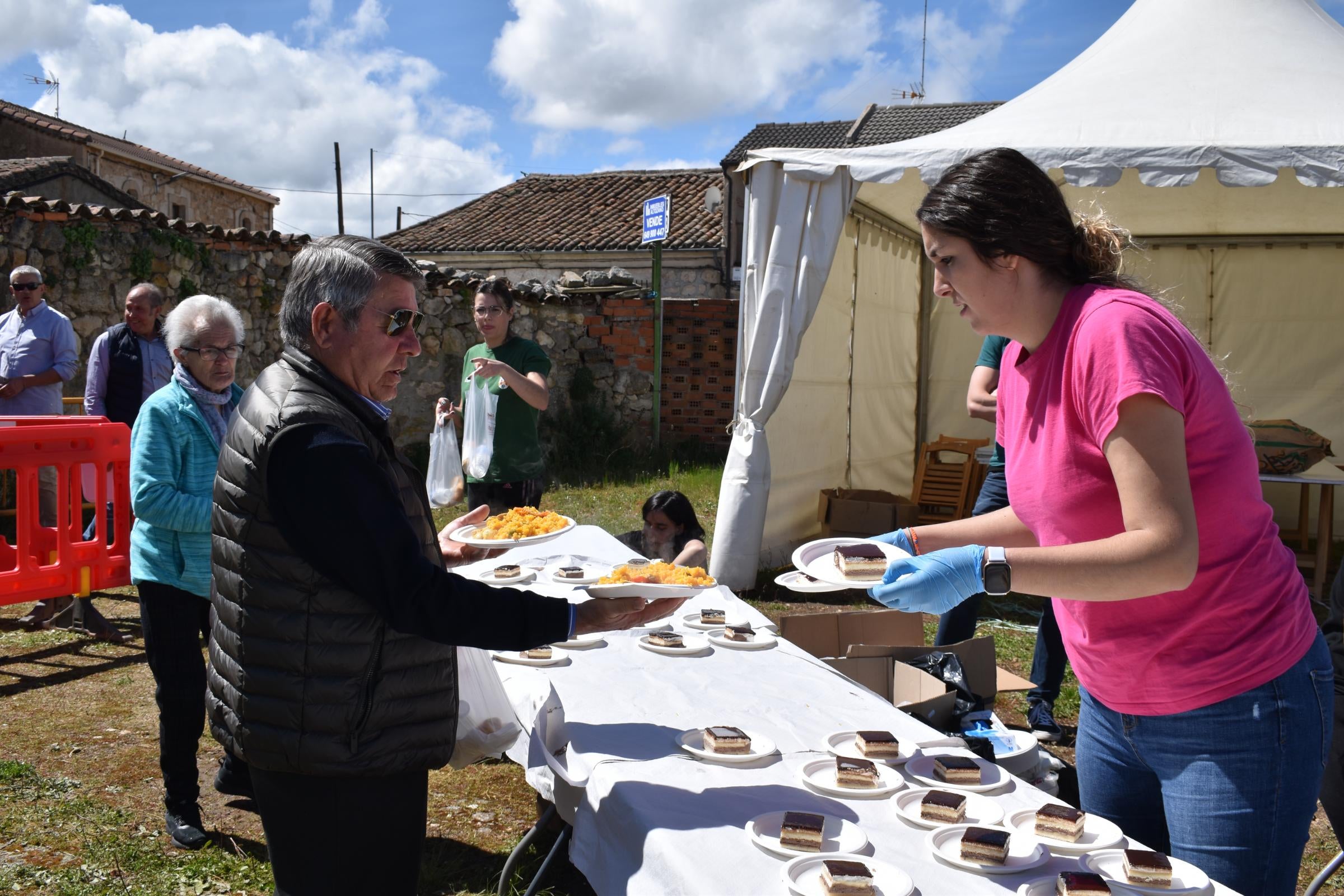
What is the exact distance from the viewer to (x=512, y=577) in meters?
3.53

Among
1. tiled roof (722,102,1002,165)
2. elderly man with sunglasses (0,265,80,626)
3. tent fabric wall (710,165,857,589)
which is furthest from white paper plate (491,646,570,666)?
tiled roof (722,102,1002,165)

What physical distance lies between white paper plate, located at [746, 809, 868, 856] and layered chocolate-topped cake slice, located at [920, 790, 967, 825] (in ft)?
0.42

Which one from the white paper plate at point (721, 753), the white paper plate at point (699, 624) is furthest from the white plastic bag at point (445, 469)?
the white paper plate at point (721, 753)

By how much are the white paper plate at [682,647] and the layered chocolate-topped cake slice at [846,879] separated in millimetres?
1373

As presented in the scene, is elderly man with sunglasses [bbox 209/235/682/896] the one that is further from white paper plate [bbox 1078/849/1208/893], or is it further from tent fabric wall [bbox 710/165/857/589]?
tent fabric wall [bbox 710/165/857/589]

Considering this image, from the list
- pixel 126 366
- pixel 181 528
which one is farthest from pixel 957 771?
pixel 126 366

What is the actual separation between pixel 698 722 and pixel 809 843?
28.3 inches

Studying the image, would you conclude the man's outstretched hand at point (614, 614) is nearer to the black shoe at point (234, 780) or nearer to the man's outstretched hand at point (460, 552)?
the man's outstretched hand at point (460, 552)

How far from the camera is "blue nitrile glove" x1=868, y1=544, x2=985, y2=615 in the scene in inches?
66.9

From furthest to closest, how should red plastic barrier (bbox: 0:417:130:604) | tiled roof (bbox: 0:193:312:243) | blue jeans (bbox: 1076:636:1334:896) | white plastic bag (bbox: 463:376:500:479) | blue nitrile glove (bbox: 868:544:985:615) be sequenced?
1. tiled roof (bbox: 0:193:312:243)
2. white plastic bag (bbox: 463:376:500:479)
3. red plastic barrier (bbox: 0:417:130:604)
4. blue nitrile glove (bbox: 868:544:985:615)
5. blue jeans (bbox: 1076:636:1334:896)

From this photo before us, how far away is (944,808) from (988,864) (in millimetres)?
189

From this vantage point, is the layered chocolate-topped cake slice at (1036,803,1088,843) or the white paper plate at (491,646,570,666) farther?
the white paper plate at (491,646,570,666)

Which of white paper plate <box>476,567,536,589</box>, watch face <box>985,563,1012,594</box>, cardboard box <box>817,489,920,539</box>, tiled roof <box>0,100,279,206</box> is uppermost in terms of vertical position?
tiled roof <box>0,100,279,206</box>

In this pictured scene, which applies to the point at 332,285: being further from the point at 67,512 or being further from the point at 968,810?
the point at 67,512
